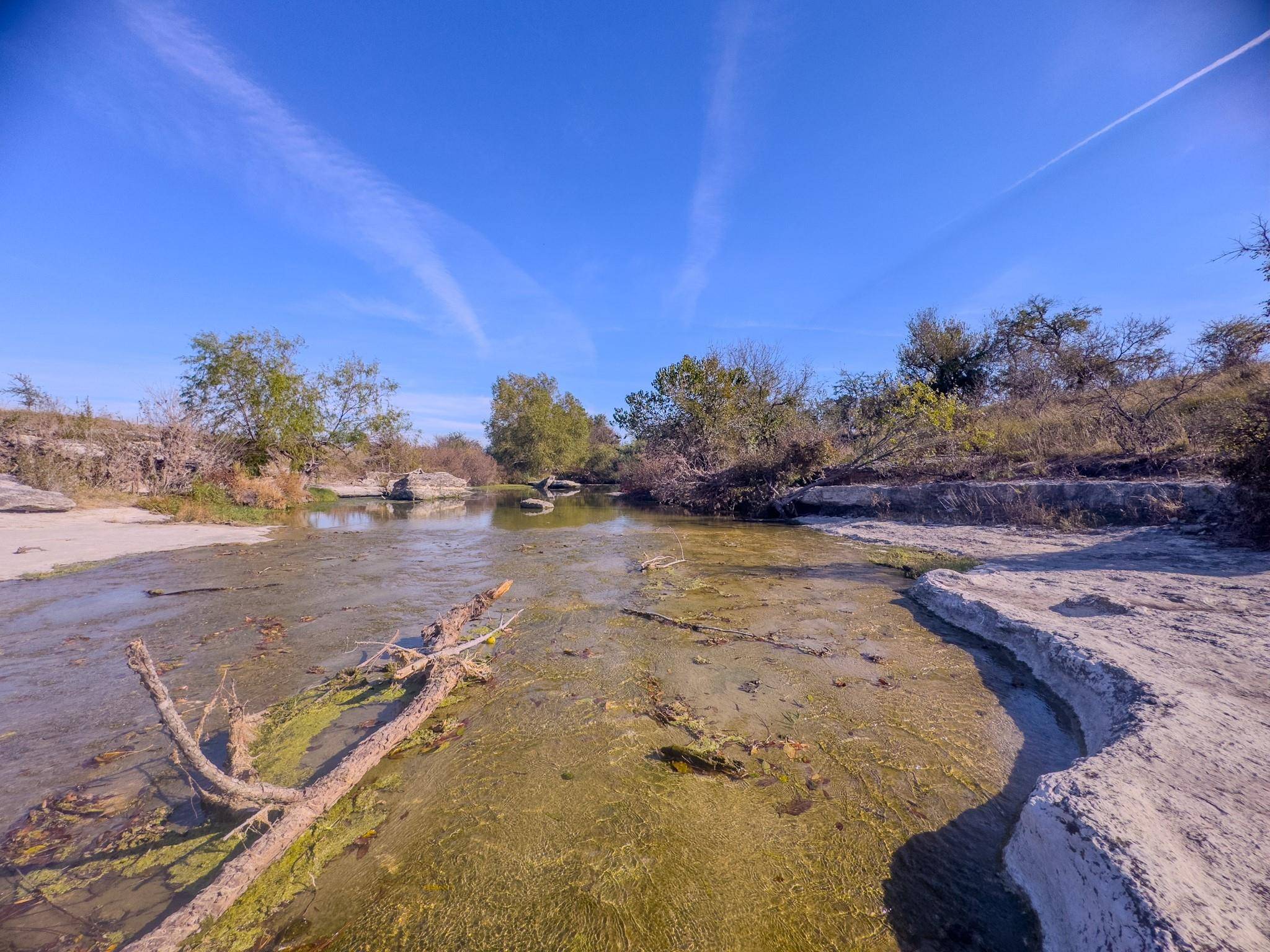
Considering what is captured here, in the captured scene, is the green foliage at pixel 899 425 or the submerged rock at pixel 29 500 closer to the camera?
the submerged rock at pixel 29 500

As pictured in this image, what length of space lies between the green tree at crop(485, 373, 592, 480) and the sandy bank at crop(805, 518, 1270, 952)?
37115 millimetres

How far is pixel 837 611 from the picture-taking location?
17.3 ft

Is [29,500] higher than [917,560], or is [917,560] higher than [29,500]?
[29,500]

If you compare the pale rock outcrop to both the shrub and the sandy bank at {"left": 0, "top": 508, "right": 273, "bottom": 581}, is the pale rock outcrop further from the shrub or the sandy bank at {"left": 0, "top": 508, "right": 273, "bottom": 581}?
the shrub

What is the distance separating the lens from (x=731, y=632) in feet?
15.0

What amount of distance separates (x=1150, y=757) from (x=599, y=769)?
2537 millimetres

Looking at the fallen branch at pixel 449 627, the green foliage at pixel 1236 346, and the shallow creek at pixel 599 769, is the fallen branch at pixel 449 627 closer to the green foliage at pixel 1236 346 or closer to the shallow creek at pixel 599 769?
the shallow creek at pixel 599 769

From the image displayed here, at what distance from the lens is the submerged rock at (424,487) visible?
2597cm

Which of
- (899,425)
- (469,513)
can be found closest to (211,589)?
(469,513)

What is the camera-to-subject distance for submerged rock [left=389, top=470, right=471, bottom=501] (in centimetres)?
2597

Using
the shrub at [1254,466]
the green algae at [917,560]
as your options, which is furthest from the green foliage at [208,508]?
the shrub at [1254,466]

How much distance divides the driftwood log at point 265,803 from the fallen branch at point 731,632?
2351mm

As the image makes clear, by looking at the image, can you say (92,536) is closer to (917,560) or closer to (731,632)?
(731,632)

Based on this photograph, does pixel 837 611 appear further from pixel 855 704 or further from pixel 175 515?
pixel 175 515
